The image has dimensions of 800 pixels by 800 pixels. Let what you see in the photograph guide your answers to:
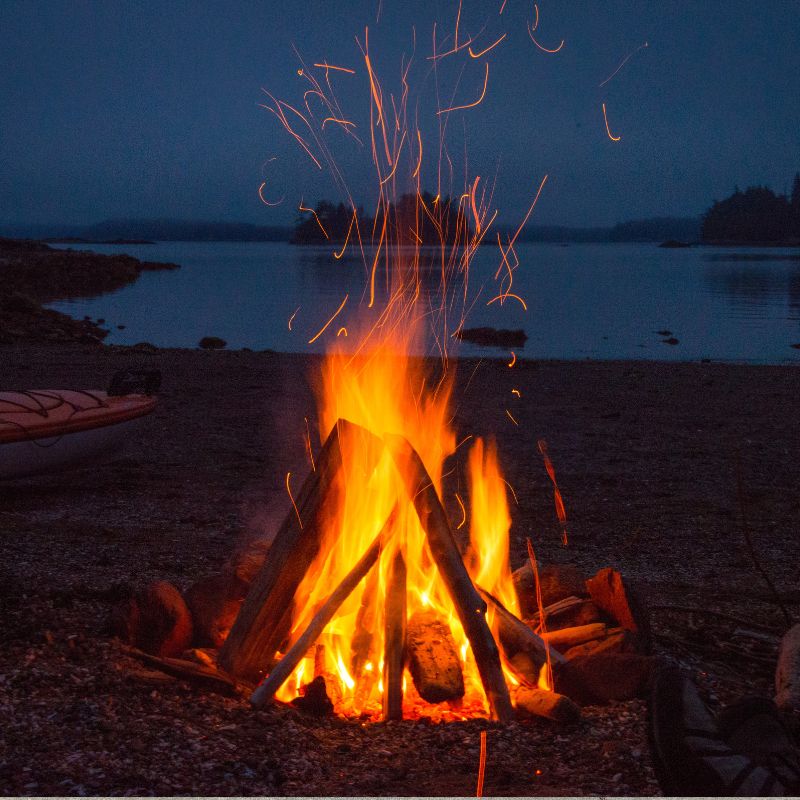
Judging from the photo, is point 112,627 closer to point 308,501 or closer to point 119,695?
point 119,695

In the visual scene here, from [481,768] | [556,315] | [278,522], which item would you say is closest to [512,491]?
[278,522]

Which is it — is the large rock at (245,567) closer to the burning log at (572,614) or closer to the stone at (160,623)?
the stone at (160,623)

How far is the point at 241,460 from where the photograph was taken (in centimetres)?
1033

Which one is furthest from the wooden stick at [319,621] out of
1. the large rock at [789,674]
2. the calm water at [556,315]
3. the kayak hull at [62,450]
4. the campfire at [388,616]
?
the calm water at [556,315]

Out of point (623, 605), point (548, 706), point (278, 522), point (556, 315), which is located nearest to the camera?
point (548, 706)

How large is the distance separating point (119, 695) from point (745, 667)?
3107 millimetres

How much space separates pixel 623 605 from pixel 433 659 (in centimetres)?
108

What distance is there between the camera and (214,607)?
4777 millimetres

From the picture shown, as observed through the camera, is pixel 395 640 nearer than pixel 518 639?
Yes

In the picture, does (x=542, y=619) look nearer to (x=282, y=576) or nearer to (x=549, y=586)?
(x=549, y=586)

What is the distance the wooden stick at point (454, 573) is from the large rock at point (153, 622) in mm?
1381

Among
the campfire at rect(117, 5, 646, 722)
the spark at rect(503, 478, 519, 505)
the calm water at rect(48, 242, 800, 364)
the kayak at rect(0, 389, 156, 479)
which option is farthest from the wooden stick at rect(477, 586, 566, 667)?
the calm water at rect(48, 242, 800, 364)

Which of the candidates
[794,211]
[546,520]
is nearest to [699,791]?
[546,520]

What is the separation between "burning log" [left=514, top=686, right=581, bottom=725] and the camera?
13.1 feet
